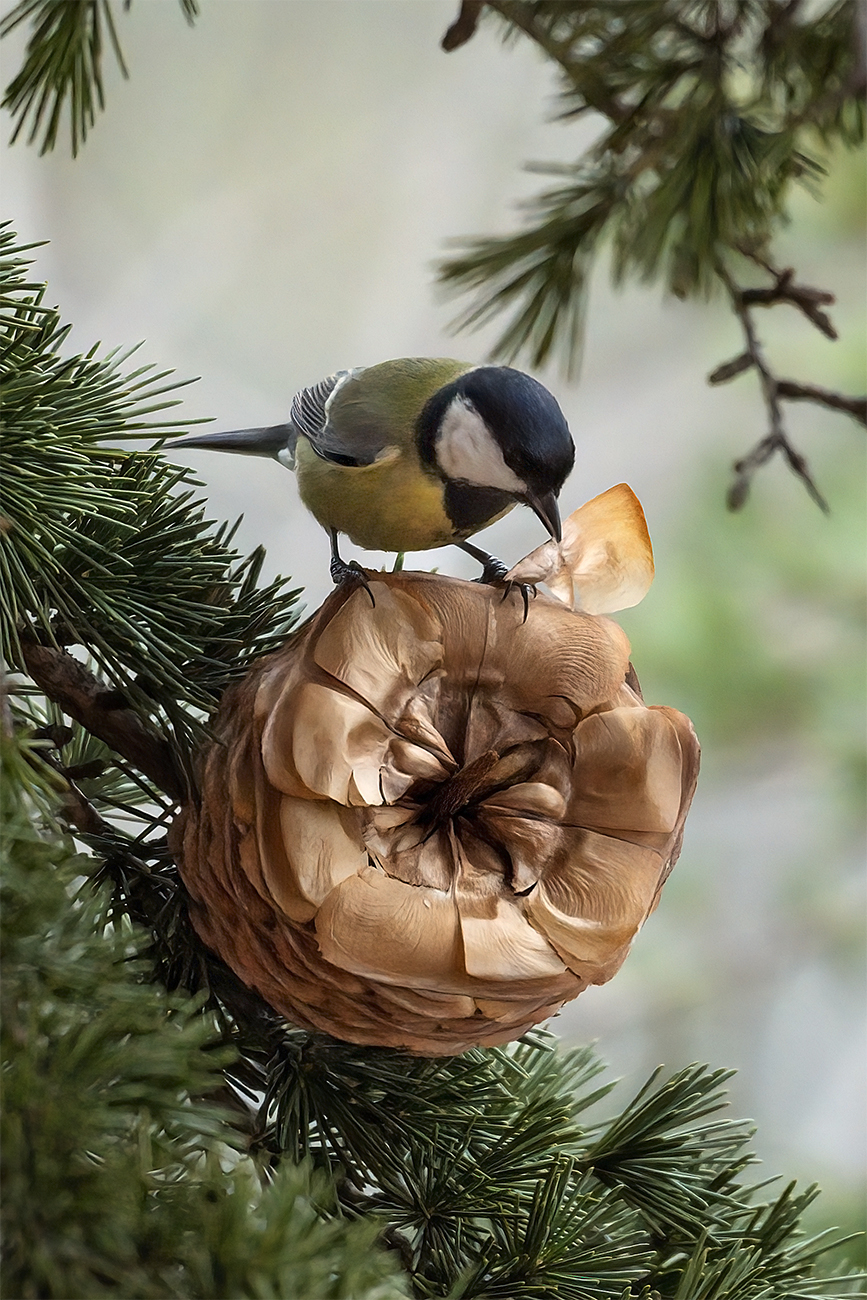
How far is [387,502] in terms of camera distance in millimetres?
490

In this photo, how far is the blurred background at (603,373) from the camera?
1046 mm

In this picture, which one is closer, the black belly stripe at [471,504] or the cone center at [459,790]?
the cone center at [459,790]

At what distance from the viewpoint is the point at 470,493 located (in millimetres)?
472

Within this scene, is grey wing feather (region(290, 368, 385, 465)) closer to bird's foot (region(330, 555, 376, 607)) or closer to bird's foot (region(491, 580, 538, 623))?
bird's foot (region(330, 555, 376, 607))

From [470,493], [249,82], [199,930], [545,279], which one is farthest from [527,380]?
[249,82]

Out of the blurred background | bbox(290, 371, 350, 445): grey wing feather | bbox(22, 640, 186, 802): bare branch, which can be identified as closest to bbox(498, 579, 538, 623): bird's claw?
bbox(22, 640, 186, 802): bare branch

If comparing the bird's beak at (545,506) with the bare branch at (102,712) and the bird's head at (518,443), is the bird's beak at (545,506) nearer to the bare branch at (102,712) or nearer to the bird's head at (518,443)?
the bird's head at (518,443)

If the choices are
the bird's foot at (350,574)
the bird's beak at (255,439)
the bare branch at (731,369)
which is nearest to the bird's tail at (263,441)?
the bird's beak at (255,439)

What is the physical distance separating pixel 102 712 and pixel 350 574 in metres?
0.10

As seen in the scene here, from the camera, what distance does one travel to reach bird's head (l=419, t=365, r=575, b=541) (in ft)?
1.45

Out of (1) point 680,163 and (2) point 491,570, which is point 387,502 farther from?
(1) point 680,163

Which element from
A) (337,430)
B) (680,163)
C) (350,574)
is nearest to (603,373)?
(680,163)

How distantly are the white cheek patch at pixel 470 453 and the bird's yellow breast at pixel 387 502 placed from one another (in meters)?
0.01

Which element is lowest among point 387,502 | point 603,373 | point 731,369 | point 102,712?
point 102,712
